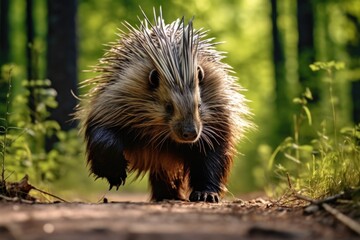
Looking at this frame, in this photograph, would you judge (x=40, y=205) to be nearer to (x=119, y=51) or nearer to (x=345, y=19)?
(x=119, y=51)

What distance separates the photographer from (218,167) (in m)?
7.14

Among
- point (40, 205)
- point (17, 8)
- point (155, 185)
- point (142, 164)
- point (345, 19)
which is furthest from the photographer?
point (17, 8)

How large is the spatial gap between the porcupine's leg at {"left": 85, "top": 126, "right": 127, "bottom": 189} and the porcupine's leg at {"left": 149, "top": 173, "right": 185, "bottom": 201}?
3.19 feet

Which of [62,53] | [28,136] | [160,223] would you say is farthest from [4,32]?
[160,223]

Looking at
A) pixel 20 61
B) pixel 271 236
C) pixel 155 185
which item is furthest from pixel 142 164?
pixel 20 61

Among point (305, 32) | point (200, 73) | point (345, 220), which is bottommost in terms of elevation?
point (345, 220)

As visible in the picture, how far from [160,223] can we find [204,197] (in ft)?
9.14

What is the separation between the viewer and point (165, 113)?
6949mm

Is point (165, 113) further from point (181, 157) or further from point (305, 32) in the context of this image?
point (305, 32)

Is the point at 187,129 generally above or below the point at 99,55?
below

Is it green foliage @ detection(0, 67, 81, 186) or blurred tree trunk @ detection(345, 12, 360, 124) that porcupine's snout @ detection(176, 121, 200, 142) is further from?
blurred tree trunk @ detection(345, 12, 360, 124)

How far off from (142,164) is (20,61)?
21.9m

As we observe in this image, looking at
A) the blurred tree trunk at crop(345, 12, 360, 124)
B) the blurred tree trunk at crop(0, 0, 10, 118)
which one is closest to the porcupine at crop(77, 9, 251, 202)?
the blurred tree trunk at crop(345, 12, 360, 124)

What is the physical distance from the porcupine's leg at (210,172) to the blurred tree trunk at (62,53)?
18.8 ft
